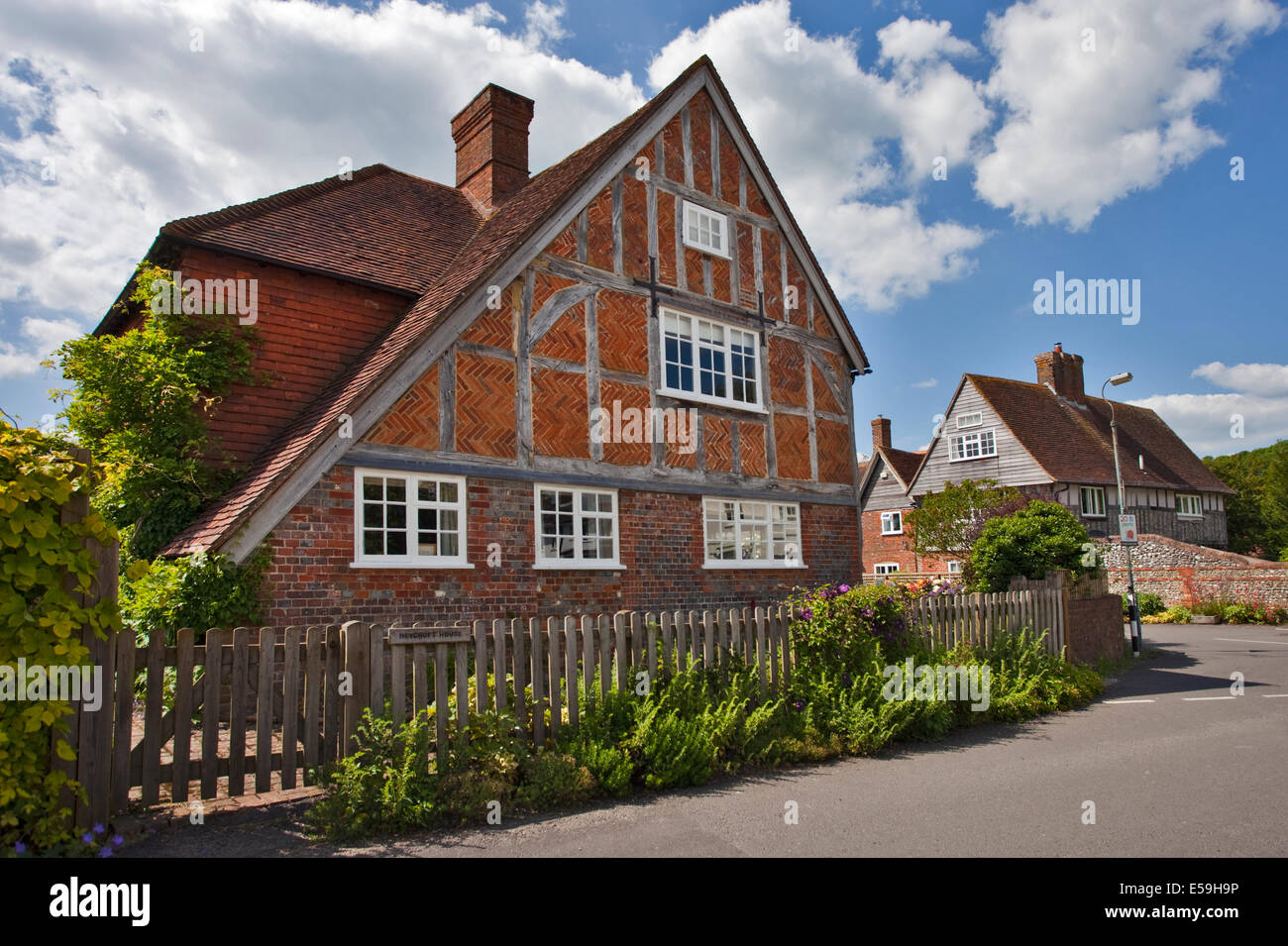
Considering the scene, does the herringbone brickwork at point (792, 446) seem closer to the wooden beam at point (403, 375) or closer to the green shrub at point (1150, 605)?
the wooden beam at point (403, 375)

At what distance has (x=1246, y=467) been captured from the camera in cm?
5406

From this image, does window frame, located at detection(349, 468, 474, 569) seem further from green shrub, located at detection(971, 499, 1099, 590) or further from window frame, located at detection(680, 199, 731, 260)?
green shrub, located at detection(971, 499, 1099, 590)

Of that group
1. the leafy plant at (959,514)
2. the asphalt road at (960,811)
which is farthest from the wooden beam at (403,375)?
the leafy plant at (959,514)

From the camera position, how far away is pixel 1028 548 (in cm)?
1472

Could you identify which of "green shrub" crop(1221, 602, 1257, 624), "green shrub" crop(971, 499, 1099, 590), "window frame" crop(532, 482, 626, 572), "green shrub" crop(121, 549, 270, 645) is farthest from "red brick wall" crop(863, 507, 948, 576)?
"green shrub" crop(121, 549, 270, 645)

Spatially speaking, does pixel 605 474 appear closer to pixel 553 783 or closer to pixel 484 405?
pixel 484 405

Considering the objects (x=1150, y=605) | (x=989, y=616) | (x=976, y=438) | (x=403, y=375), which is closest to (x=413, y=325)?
(x=403, y=375)

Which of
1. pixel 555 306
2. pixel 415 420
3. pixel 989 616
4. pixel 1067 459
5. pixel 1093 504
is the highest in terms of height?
pixel 555 306

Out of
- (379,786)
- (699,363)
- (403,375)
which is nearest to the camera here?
(379,786)

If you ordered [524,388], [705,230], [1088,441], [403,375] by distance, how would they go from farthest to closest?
1. [1088,441]
2. [705,230]
3. [524,388]
4. [403,375]

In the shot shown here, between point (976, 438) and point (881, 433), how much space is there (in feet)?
21.5
